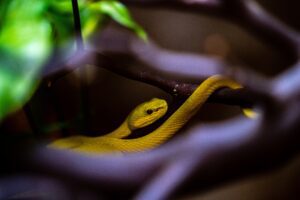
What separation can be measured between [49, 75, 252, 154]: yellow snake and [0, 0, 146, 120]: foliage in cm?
9

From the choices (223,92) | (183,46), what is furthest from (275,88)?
(183,46)

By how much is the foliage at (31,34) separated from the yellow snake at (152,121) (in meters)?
0.09

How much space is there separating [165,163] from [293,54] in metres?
0.45

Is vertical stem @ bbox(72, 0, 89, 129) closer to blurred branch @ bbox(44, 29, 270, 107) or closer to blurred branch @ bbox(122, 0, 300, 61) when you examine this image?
blurred branch @ bbox(44, 29, 270, 107)

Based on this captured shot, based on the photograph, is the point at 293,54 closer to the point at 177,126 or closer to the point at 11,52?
the point at 177,126

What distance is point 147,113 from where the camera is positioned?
58 centimetres

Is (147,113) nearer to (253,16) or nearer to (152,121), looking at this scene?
(152,121)

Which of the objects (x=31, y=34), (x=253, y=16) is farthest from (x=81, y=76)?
(x=253, y=16)

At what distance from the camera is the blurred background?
25.5 inches

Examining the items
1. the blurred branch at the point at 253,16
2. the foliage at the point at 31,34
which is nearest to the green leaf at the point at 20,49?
the foliage at the point at 31,34

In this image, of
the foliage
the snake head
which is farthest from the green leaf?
the snake head

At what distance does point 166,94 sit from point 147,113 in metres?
0.04

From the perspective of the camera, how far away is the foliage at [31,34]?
1.88 ft

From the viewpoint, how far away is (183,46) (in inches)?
44.1
